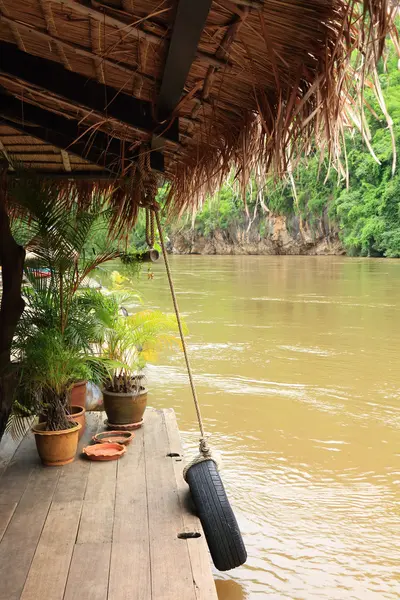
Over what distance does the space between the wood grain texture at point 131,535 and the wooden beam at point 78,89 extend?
71.6 inches

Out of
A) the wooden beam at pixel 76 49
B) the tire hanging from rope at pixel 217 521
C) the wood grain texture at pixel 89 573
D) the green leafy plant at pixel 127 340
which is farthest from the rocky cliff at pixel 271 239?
the wood grain texture at pixel 89 573

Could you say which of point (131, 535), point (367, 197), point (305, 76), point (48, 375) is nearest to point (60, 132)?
point (48, 375)

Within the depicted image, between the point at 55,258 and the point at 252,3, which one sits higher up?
the point at 252,3

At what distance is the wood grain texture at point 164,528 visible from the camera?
7.45 feet

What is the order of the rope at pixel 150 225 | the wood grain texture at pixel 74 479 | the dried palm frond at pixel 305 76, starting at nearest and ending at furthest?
1. the dried palm frond at pixel 305 76
2. the wood grain texture at pixel 74 479
3. the rope at pixel 150 225

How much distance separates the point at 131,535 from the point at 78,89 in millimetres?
2011

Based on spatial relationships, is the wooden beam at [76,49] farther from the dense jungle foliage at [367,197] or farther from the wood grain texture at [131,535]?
the dense jungle foliage at [367,197]

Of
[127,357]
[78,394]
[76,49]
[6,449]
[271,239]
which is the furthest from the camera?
[271,239]

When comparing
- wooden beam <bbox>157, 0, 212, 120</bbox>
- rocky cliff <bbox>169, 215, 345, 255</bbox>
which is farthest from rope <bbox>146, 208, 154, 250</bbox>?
rocky cliff <bbox>169, 215, 345, 255</bbox>

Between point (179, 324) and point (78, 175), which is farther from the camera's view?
point (78, 175)

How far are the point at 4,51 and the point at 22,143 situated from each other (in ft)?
4.39

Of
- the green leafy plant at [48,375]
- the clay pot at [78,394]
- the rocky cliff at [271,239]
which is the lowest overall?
the clay pot at [78,394]

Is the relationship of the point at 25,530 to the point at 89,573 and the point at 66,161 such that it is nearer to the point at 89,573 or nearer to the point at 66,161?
the point at 89,573

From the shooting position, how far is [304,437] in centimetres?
559
